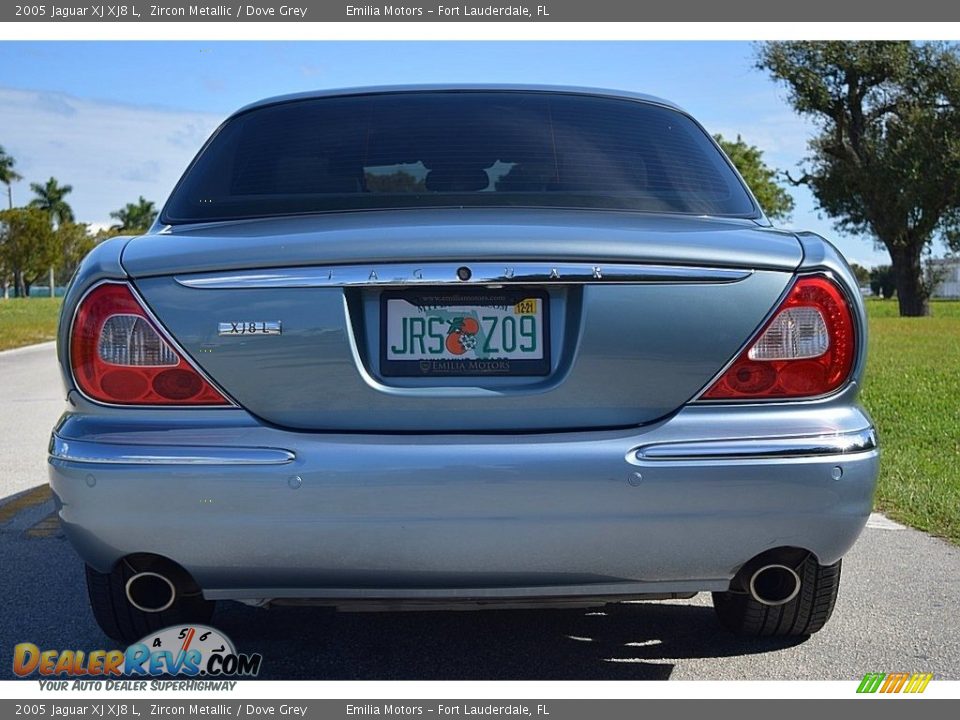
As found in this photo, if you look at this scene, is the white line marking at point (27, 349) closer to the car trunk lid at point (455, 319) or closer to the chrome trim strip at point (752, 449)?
the car trunk lid at point (455, 319)

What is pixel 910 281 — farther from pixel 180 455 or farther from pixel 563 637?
pixel 180 455

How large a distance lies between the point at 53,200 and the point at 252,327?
359 ft

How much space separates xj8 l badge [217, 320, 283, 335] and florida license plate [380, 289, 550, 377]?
256 millimetres

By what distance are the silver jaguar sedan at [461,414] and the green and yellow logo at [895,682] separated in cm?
50

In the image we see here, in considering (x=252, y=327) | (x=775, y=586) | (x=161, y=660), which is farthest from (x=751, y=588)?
(x=161, y=660)

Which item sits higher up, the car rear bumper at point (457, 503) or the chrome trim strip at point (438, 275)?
the chrome trim strip at point (438, 275)

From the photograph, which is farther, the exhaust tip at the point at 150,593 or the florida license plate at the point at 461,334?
the exhaust tip at the point at 150,593

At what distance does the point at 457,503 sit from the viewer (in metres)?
2.66

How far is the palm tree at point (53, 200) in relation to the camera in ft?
340

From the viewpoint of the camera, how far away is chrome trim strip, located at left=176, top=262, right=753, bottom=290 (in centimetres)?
273

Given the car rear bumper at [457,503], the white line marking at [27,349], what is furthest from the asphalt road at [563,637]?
the white line marking at [27,349]

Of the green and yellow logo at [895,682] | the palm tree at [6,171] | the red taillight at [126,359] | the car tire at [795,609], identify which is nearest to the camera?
the red taillight at [126,359]

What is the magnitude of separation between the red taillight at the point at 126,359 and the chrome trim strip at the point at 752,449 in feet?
3.49

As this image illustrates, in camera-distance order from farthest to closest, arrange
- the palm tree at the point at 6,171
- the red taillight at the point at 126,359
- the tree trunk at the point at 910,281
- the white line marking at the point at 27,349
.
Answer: the palm tree at the point at 6,171, the tree trunk at the point at 910,281, the white line marking at the point at 27,349, the red taillight at the point at 126,359
